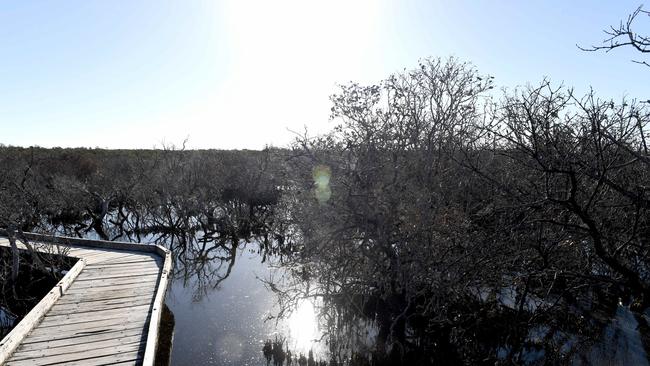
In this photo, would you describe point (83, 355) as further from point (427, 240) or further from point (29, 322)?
point (427, 240)

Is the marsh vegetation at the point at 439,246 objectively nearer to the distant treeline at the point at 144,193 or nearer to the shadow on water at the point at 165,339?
the shadow on water at the point at 165,339

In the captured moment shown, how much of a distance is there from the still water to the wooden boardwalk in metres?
1.54

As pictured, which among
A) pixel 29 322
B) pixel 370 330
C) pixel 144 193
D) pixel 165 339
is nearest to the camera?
pixel 29 322

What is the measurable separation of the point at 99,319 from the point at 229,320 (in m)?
4.06

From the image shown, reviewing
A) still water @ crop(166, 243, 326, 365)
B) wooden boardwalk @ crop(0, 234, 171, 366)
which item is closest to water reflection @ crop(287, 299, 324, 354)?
still water @ crop(166, 243, 326, 365)

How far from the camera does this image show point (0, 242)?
543 inches

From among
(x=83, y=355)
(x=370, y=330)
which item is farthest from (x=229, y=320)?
(x=83, y=355)

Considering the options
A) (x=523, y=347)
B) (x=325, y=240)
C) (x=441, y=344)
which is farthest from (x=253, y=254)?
(x=523, y=347)

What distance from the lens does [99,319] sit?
8219 mm

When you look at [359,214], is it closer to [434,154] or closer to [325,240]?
[325,240]

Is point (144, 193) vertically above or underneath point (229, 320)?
above

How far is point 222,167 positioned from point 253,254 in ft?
29.1

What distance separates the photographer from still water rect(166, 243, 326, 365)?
9.73m

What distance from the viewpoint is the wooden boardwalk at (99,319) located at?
6.76m
